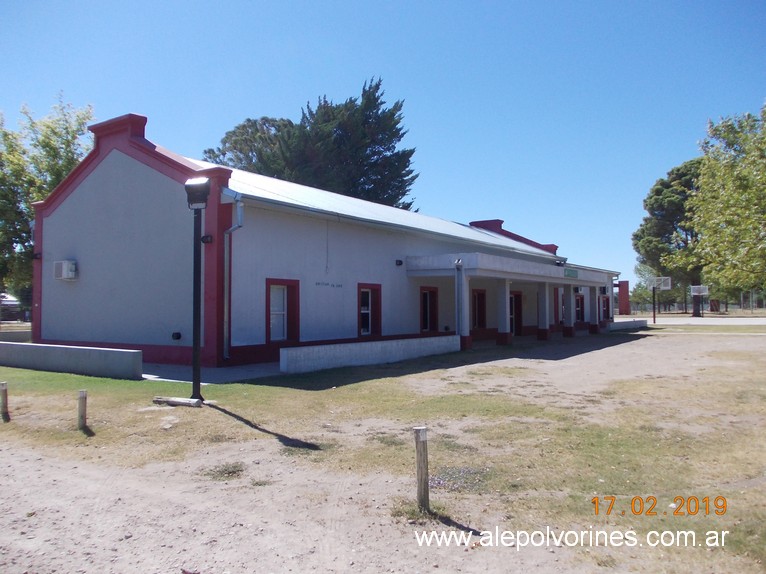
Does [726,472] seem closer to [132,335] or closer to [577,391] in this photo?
[577,391]

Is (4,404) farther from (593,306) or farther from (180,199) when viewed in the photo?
(593,306)

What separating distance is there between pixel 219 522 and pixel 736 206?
1338 centimetres

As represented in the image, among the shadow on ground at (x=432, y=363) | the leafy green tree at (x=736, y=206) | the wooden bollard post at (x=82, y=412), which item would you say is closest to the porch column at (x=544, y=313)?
the shadow on ground at (x=432, y=363)

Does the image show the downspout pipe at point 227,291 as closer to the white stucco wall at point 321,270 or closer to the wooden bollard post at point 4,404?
the white stucco wall at point 321,270

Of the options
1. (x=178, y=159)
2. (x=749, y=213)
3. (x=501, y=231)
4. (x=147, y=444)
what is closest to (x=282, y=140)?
(x=501, y=231)

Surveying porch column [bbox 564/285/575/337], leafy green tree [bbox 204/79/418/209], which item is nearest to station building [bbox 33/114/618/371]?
porch column [bbox 564/285/575/337]

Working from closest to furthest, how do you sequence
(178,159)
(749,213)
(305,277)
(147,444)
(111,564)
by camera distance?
(111,564) < (147,444) < (749,213) < (178,159) < (305,277)

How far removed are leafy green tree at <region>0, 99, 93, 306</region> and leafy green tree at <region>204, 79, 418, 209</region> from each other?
14.6m

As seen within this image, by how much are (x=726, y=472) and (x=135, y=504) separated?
5871 millimetres

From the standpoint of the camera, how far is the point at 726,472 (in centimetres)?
600

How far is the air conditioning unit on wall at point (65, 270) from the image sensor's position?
1855cm

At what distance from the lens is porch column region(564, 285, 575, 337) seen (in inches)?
1189

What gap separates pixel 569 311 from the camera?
1207 inches

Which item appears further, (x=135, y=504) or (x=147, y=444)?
(x=147, y=444)
